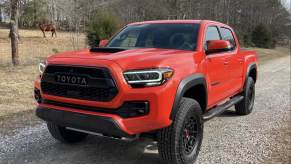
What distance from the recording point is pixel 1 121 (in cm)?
698

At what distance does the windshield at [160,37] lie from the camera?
5.52m

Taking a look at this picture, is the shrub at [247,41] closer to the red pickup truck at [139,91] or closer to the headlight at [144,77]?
the red pickup truck at [139,91]

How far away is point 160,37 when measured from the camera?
5.71 meters

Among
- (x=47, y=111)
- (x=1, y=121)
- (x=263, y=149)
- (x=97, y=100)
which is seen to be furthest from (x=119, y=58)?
(x=1, y=121)

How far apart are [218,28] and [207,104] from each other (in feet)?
5.78

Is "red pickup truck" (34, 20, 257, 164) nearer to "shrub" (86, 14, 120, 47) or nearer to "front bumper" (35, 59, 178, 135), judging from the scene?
"front bumper" (35, 59, 178, 135)

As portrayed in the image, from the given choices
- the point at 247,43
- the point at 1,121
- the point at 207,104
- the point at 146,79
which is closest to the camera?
the point at 146,79

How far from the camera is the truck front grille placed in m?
4.11

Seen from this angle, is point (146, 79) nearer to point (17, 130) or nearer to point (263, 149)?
point (263, 149)

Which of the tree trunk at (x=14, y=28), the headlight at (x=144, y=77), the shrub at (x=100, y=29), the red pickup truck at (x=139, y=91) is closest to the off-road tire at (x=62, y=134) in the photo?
the red pickup truck at (x=139, y=91)

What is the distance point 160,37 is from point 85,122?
206cm

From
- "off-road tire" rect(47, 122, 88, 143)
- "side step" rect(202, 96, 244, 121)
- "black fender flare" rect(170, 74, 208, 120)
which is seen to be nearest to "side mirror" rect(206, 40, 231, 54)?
"black fender flare" rect(170, 74, 208, 120)

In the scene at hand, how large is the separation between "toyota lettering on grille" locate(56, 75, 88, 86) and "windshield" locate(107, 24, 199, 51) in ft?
4.75

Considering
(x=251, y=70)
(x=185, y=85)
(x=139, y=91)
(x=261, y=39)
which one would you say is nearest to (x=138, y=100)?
(x=139, y=91)
